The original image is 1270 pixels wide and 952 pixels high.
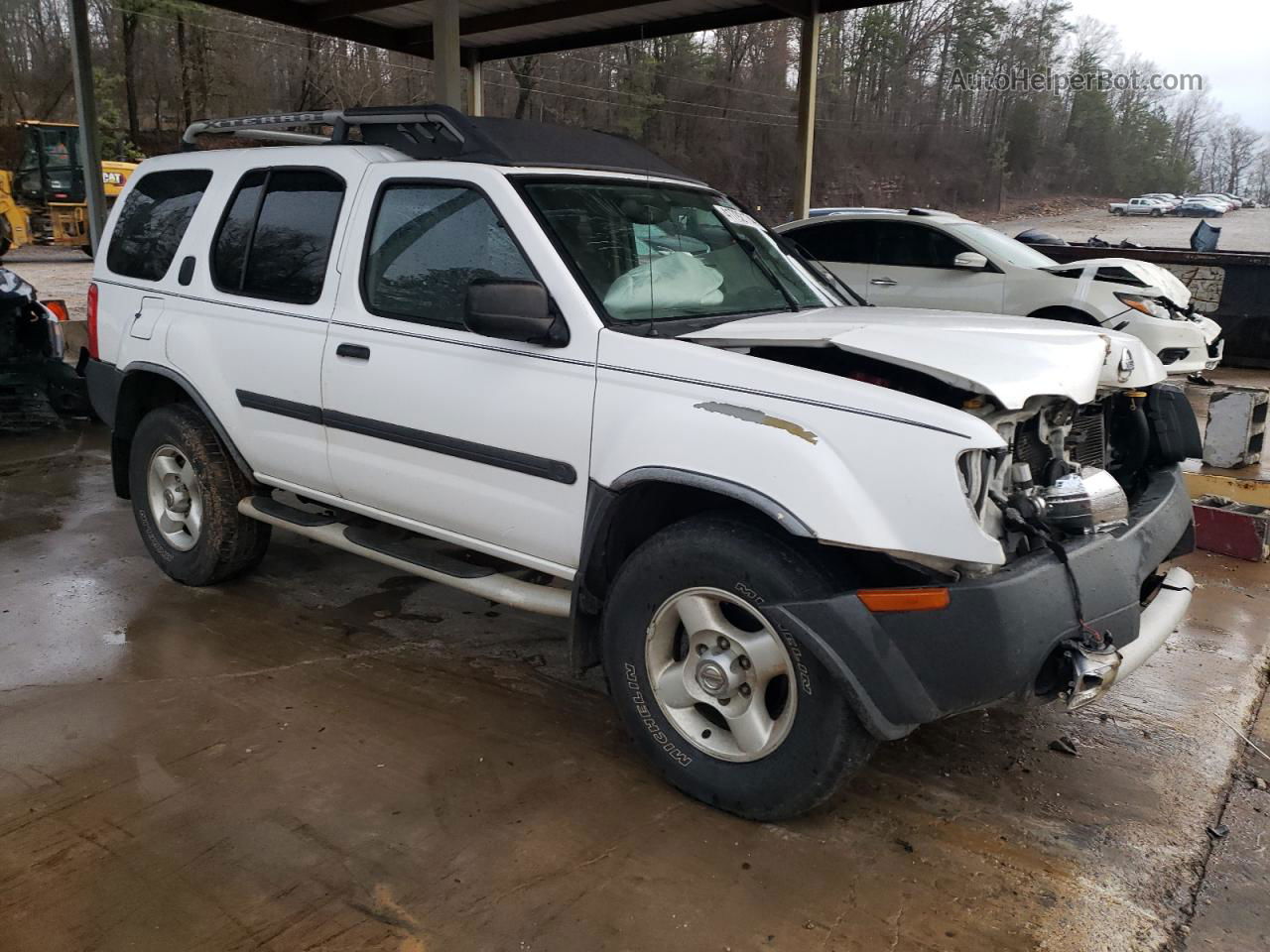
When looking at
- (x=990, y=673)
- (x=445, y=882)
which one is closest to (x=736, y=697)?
(x=990, y=673)

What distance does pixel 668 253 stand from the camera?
363 centimetres

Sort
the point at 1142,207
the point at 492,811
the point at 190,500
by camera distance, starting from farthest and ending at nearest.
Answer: the point at 1142,207
the point at 190,500
the point at 492,811

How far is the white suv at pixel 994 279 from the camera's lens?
9.50m

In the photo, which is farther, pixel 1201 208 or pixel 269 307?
pixel 1201 208

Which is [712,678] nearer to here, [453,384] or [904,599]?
[904,599]

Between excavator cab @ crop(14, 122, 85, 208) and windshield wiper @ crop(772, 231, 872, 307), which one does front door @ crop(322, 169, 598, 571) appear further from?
excavator cab @ crop(14, 122, 85, 208)

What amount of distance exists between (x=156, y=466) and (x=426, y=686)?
6.56 ft

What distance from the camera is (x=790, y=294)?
13.0ft

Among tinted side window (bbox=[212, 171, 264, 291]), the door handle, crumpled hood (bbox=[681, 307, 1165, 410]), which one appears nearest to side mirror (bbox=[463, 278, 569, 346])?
crumpled hood (bbox=[681, 307, 1165, 410])

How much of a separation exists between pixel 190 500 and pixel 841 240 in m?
7.67

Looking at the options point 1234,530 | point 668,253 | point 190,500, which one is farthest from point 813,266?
point 190,500

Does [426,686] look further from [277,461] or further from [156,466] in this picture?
[156,466]

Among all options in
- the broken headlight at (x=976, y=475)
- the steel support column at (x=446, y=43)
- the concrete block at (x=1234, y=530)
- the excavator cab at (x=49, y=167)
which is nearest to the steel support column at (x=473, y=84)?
the steel support column at (x=446, y=43)

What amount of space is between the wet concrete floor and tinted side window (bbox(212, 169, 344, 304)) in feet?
4.97
